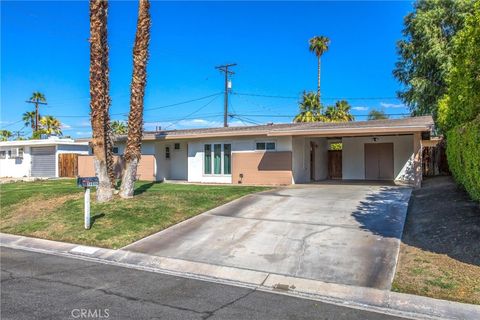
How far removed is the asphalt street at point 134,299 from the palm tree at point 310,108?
117ft

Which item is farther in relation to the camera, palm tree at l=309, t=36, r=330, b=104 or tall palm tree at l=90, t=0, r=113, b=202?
palm tree at l=309, t=36, r=330, b=104

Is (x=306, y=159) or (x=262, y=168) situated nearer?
(x=262, y=168)

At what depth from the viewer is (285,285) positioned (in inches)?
279

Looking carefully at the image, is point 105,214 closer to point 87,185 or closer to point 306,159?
point 87,185

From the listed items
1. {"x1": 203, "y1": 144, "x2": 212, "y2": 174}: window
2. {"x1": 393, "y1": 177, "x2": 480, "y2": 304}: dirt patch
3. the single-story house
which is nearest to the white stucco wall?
the single-story house

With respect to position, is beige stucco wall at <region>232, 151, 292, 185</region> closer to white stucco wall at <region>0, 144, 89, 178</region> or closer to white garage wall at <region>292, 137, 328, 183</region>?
white garage wall at <region>292, 137, 328, 183</region>

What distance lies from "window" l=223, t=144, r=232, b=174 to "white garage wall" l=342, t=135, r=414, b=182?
675cm

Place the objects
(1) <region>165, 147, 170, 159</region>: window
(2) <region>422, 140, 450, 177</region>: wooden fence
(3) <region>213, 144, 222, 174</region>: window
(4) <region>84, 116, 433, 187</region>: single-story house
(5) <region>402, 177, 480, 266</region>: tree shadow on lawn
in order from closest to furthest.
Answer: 1. (5) <region>402, 177, 480, 266</region>: tree shadow on lawn
2. (4) <region>84, 116, 433, 187</region>: single-story house
3. (3) <region>213, 144, 222, 174</region>: window
4. (2) <region>422, 140, 450, 177</region>: wooden fence
5. (1) <region>165, 147, 170, 159</region>: window

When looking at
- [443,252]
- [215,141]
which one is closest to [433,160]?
[215,141]

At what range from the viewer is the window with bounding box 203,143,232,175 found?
21.8 m

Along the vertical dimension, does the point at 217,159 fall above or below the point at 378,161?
above

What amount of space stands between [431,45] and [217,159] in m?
13.7

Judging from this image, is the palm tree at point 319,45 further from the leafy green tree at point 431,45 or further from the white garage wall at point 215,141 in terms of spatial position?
the white garage wall at point 215,141

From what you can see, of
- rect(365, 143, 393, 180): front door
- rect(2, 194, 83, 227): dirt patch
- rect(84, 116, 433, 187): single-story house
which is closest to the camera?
rect(2, 194, 83, 227): dirt patch
